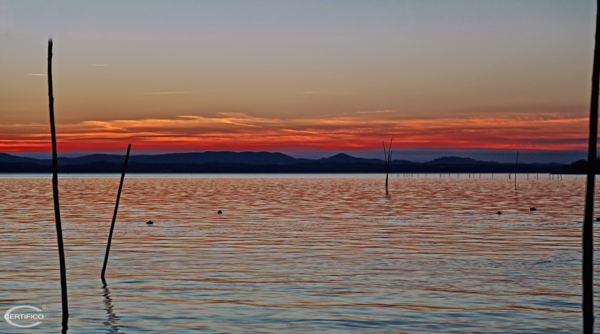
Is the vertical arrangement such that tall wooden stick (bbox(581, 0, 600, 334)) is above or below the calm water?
above

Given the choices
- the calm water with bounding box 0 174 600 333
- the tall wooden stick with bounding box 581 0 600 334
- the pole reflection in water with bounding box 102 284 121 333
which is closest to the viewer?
the tall wooden stick with bounding box 581 0 600 334

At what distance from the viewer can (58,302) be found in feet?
63.5

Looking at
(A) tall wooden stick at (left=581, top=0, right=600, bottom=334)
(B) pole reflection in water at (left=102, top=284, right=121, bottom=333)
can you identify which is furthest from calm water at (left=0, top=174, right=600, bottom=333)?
(A) tall wooden stick at (left=581, top=0, right=600, bottom=334)

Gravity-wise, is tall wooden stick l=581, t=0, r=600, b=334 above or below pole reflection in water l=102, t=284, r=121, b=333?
above

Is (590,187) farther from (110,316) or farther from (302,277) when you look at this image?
(302,277)

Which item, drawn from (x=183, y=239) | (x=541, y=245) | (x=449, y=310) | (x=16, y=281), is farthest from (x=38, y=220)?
(x=449, y=310)

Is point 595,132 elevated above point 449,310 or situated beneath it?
elevated above

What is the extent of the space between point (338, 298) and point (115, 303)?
21.8 feet

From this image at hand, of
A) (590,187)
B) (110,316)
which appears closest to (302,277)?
Answer: (110,316)

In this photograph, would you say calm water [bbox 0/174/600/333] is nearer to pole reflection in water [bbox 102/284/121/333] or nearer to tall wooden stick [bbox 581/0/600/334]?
pole reflection in water [bbox 102/284/121/333]

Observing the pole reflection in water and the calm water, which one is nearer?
the pole reflection in water

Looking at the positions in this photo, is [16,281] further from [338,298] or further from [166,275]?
[338,298]

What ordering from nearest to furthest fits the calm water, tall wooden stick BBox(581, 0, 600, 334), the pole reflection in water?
1. tall wooden stick BBox(581, 0, 600, 334)
2. the pole reflection in water
3. the calm water

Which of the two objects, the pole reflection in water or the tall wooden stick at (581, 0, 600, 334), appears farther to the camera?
the pole reflection in water
